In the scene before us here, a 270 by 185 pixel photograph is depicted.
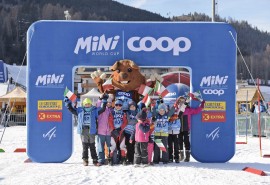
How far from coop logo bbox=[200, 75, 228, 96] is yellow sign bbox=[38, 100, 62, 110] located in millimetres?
3054

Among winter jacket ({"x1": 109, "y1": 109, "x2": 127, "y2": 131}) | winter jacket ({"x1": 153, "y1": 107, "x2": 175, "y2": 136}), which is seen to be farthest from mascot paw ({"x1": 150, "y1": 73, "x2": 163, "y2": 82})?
winter jacket ({"x1": 109, "y1": 109, "x2": 127, "y2": 131})

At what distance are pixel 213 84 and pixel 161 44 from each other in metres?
1.40

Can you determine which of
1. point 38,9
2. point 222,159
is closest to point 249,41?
point 38,9

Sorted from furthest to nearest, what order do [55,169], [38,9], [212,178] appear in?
[38,9] → [55,169] → [212,178]

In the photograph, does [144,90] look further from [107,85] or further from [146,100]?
[107,85]

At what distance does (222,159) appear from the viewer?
906 centimetres

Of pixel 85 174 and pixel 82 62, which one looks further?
pixel 82 62

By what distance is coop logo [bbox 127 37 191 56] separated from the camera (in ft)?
29.8

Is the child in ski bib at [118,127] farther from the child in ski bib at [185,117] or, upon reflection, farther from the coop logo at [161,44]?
the coop logo at [161,44]

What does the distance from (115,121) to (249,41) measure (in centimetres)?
13241

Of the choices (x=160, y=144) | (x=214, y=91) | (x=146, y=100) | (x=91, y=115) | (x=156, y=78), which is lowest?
(x=160, y=144)

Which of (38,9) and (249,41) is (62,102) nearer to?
(38,9)

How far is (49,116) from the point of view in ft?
29.3

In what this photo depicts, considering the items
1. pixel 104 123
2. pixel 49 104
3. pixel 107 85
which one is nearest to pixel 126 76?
pixel 107 85
